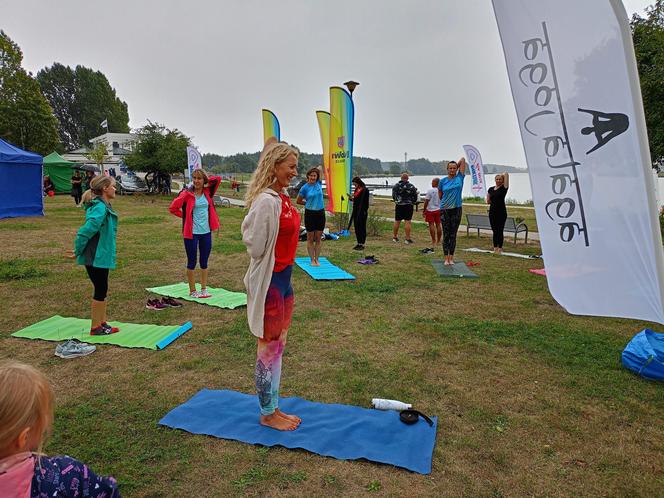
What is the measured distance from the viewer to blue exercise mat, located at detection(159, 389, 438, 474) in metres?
2.93

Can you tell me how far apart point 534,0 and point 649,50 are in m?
13.6

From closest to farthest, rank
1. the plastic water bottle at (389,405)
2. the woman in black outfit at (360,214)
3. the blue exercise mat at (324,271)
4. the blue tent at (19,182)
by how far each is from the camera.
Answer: the plastic water bottle at (389,405)
the blue exercise mat at (324,271)
the woman in black outfit at (360,214)
the blue tent at (19,182)

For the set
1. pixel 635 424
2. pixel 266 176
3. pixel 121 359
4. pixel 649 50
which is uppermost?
pixel 649 50

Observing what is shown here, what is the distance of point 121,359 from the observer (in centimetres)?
442

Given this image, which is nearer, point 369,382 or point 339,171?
point 369,382

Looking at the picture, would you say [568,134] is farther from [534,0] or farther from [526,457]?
[526,457]

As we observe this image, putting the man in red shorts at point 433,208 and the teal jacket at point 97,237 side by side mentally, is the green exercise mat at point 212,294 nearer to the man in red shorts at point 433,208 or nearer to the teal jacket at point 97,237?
the teal jacket at point 97,237

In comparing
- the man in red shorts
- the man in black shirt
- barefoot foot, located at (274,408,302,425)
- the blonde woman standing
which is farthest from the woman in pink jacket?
the man in black shirt

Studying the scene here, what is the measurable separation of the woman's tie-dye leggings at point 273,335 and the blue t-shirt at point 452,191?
19.6 ft

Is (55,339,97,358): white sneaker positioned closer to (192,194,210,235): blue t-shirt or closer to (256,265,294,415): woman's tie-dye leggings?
(192,194,210,235): blue t-shirt

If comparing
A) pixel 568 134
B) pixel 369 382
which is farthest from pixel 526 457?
pixel 568 134

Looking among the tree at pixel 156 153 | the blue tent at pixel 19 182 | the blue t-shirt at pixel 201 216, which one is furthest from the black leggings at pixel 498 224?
the tree at pixel 156 153

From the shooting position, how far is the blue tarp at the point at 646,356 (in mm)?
3975

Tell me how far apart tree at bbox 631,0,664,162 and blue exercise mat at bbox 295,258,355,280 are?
387 inches
